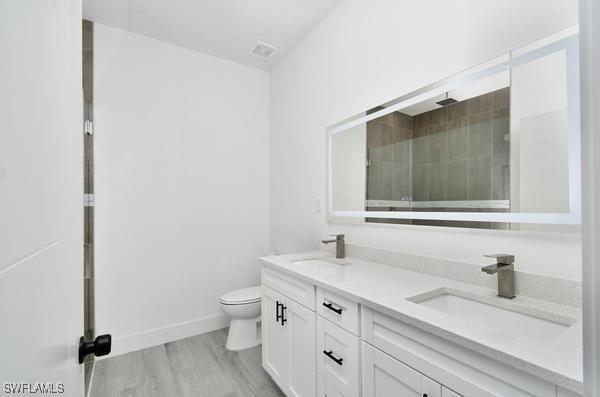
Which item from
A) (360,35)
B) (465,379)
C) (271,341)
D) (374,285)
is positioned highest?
(360,35)

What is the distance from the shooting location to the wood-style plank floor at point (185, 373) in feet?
5.90

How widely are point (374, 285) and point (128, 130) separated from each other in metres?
2.28

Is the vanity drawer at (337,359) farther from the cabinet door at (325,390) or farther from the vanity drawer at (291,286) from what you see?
the vanity drawer at (291,286)

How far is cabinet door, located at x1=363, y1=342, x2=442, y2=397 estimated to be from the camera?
874 millimetres

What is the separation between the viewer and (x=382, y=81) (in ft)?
5.67

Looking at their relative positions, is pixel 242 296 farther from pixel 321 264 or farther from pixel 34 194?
pixel 34 194

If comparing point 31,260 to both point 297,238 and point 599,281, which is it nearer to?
point 599,281

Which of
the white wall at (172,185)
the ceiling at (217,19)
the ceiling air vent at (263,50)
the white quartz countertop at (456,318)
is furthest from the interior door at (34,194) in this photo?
the ceiling air vent at (263,50)

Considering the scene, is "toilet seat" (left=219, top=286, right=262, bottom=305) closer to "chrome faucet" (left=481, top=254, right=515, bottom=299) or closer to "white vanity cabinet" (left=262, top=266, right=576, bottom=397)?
"white vanity cabinet" (left=262, top=266, right=576, bottom=397)

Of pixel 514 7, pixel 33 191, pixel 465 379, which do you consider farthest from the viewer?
pixel 514 7

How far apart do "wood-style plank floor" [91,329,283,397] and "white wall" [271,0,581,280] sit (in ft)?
3.26

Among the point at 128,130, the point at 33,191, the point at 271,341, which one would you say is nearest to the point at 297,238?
the point at 271,341

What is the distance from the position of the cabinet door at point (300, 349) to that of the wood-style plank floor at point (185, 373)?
13.6 inches

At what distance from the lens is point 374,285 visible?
4.12ft
